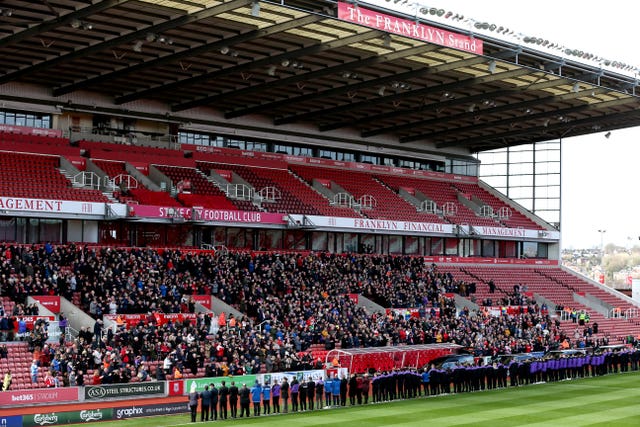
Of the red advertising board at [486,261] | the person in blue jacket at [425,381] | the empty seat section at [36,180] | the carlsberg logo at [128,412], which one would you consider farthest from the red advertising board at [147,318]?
the red advertising board at [486,261]

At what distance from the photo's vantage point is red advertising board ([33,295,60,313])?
115 feet

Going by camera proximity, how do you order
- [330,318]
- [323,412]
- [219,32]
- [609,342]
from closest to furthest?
1. [323,412]
2. [219,32]
3. [330,318]
4. [609,342]

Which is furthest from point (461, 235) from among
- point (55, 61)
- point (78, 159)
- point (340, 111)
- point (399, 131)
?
point (55, 61)

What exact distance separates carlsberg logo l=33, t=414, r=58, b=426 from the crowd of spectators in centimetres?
397

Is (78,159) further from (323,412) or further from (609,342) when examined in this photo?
(609,342)

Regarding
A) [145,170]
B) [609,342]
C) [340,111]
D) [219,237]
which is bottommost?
[609,342]

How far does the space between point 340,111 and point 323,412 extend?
1070 inches

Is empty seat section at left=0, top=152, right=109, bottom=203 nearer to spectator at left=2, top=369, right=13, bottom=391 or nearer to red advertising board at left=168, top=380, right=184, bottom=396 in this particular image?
spectator at left=2, top=369, right=13, bottom=391

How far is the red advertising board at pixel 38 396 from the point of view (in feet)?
87.6

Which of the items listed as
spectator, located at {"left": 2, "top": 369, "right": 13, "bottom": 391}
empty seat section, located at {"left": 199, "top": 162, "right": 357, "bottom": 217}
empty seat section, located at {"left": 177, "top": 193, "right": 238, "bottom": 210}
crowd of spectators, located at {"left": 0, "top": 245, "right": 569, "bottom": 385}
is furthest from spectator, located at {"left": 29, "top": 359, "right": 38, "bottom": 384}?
empty seat section, located at {"left": 199, "top": 162, "right": 357, "bottom": 217}

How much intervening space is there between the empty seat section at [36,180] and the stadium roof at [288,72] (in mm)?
3896

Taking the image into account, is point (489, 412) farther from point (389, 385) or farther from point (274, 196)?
point (274, 196)

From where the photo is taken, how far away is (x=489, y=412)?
29797 mm

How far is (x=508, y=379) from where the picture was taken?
133 feet
